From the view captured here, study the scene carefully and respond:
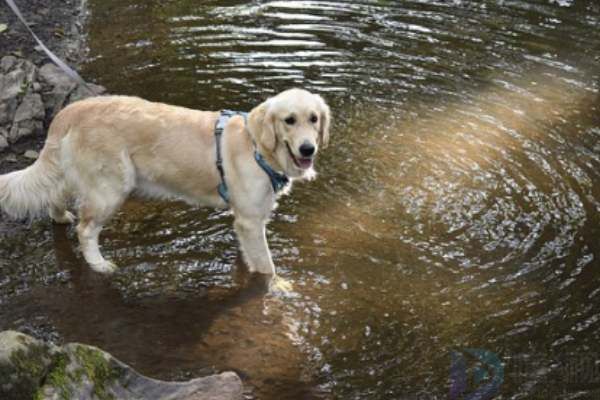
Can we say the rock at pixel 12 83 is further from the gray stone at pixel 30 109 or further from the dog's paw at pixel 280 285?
the dog's paw at pixel 280 285

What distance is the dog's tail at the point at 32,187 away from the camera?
6.37 meters

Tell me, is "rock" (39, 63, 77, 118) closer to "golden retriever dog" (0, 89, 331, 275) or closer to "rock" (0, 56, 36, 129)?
"rock" (0, 56, 36, 129)

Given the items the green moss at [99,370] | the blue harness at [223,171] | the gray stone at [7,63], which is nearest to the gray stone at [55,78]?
the gray stone at [7,63]

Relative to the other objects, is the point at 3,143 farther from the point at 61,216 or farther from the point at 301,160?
the point at 301,160

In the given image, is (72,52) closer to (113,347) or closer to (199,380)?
(113,347)

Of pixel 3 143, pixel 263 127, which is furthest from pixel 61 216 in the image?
pixel 263 127

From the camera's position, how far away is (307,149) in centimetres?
576

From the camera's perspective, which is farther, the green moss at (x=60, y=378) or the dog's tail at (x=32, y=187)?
the dog's tail at (x=32, y=187)

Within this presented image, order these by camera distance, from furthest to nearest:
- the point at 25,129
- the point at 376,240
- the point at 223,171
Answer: the point at 25,129 < the point at 376,240 < the point at 223,171

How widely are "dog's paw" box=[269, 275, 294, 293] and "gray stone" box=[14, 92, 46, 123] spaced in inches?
151

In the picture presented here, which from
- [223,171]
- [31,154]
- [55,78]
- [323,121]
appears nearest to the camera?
[323,121]

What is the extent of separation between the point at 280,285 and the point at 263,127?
52.6 inches

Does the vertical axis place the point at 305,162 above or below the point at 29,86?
above

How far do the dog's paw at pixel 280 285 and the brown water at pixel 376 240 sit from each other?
0.24ft
